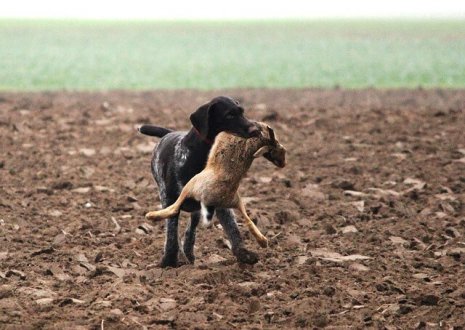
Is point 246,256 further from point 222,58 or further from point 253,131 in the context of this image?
point 222,58

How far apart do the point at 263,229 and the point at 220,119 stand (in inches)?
97.8

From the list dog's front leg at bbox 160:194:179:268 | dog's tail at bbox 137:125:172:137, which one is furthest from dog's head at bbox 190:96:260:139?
dog's tail at bbox 137:125:172:137

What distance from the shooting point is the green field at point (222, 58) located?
2795 centimetres

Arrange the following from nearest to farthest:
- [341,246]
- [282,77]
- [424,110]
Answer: [341,246] < [424,110] < [282,77]

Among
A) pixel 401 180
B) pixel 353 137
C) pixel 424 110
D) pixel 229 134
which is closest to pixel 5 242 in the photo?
pixel 229 134

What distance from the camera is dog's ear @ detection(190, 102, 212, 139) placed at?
7523 millimetres

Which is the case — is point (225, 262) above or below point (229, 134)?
below

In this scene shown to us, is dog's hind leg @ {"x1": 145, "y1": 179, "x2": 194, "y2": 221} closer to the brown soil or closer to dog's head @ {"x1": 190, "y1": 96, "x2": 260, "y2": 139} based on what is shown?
dog's head @ {"x1": 190, "y1": 96, "x2": 260, "y2": 139}

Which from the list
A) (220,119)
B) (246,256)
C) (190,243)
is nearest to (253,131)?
(220,119)

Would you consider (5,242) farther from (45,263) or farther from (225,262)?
(225,262)

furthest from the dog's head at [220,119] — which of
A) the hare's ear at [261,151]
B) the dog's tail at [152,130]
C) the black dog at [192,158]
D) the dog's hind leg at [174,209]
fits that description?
the dog's tail at [152,130]

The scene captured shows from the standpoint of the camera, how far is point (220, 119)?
7527 mm

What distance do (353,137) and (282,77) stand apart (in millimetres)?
14592

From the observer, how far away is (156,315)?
7.02m
